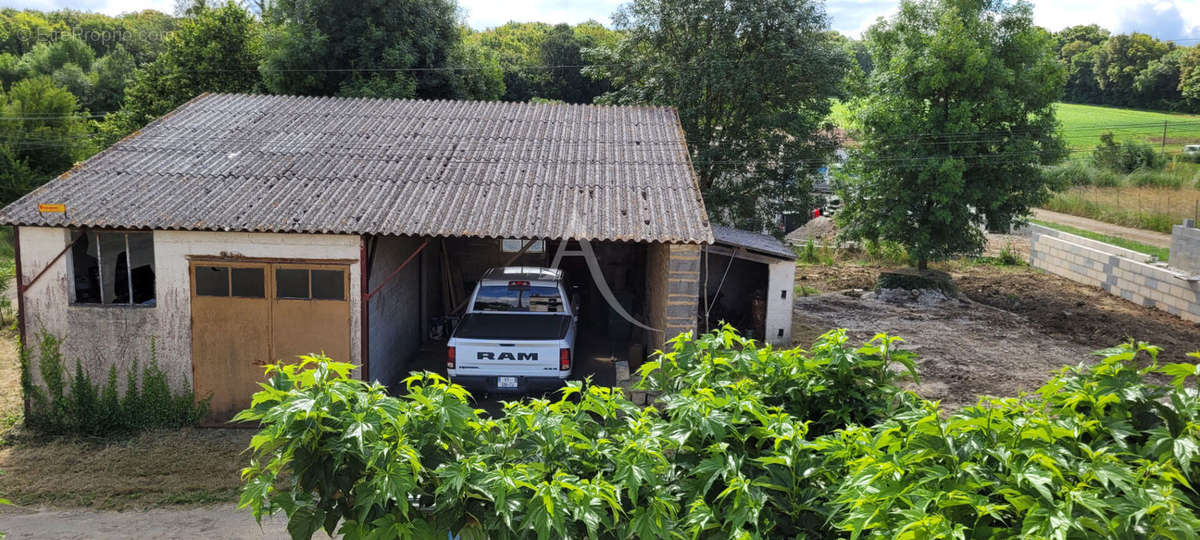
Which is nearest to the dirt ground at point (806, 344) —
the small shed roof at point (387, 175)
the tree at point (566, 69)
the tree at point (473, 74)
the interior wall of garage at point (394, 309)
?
the interior wall of garage at point (394, 309)

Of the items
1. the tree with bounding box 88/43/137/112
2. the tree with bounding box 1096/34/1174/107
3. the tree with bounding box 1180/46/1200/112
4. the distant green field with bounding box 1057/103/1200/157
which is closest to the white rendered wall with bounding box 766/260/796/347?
the distant green field with bounding box 1057/103/1200/157

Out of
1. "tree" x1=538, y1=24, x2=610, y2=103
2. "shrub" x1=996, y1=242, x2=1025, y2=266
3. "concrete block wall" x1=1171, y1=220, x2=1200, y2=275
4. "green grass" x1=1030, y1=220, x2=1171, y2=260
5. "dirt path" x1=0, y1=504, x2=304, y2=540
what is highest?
"tree" x1=538, y1=24, x2=610, y2=103

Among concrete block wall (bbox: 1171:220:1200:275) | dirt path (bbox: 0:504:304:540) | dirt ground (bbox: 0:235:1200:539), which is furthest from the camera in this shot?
concrete block wall (bbox: 1171:220:1200:275)

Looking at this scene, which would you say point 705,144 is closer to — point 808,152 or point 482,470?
point 808,152

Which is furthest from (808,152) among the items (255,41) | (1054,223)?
(255,41)

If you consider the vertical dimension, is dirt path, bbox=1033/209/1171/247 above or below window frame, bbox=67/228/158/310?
below

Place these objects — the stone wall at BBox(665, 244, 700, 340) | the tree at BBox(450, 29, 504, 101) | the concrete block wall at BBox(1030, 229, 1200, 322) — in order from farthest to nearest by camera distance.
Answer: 1. the tree at BBox(450, 29, 504, 101)
2. the concrete block wall at BBox(1030, 229, 1200, 322)
3. the stone wall at BBox(665, 244, 700, 340)

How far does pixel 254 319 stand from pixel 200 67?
17408 millimetres

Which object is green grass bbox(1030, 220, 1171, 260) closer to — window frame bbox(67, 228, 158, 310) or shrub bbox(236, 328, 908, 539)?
shrub bbox(236, 328, 908, 539)

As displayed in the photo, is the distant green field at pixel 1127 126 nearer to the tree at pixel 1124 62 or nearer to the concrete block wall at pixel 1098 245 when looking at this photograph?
the tree at pixel 1124 62

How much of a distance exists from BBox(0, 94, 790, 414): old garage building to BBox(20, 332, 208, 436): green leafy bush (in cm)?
20

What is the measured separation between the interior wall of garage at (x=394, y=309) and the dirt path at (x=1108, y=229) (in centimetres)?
1804

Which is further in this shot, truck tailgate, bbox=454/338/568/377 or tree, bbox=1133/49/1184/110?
tree, bbox=1133/49/1184/110

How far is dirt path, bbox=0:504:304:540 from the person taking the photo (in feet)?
25.2
